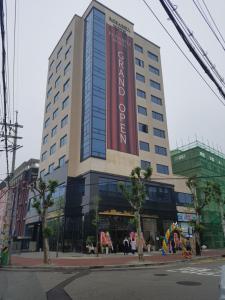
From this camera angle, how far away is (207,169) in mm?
49000

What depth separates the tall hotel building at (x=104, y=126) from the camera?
3338cm

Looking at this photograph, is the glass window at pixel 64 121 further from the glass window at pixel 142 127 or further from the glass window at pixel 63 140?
the glass window at pixel 142 127

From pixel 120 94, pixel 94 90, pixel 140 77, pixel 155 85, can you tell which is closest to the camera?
pixel 94 90

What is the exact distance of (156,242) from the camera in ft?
119

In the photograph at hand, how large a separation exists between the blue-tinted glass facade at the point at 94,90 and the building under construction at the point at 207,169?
18370 millimetres

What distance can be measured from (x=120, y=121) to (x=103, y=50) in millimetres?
11517

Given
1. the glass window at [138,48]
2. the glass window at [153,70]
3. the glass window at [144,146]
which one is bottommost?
the glass window at [144,146]

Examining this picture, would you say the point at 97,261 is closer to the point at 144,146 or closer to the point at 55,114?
the point at 144,146

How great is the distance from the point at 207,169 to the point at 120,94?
21.4m

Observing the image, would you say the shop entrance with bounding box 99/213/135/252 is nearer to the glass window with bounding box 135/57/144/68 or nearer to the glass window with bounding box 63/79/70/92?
the glass window with bounding box 63/79/70/92

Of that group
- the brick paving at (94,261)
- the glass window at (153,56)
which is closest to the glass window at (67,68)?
the glass window at (153,56)

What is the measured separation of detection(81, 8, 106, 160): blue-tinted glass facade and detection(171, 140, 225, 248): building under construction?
60.3ft

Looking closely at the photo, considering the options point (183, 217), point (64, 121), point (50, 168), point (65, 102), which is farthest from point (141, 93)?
point (183, 217)

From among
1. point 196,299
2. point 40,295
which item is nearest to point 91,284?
point 40,295
